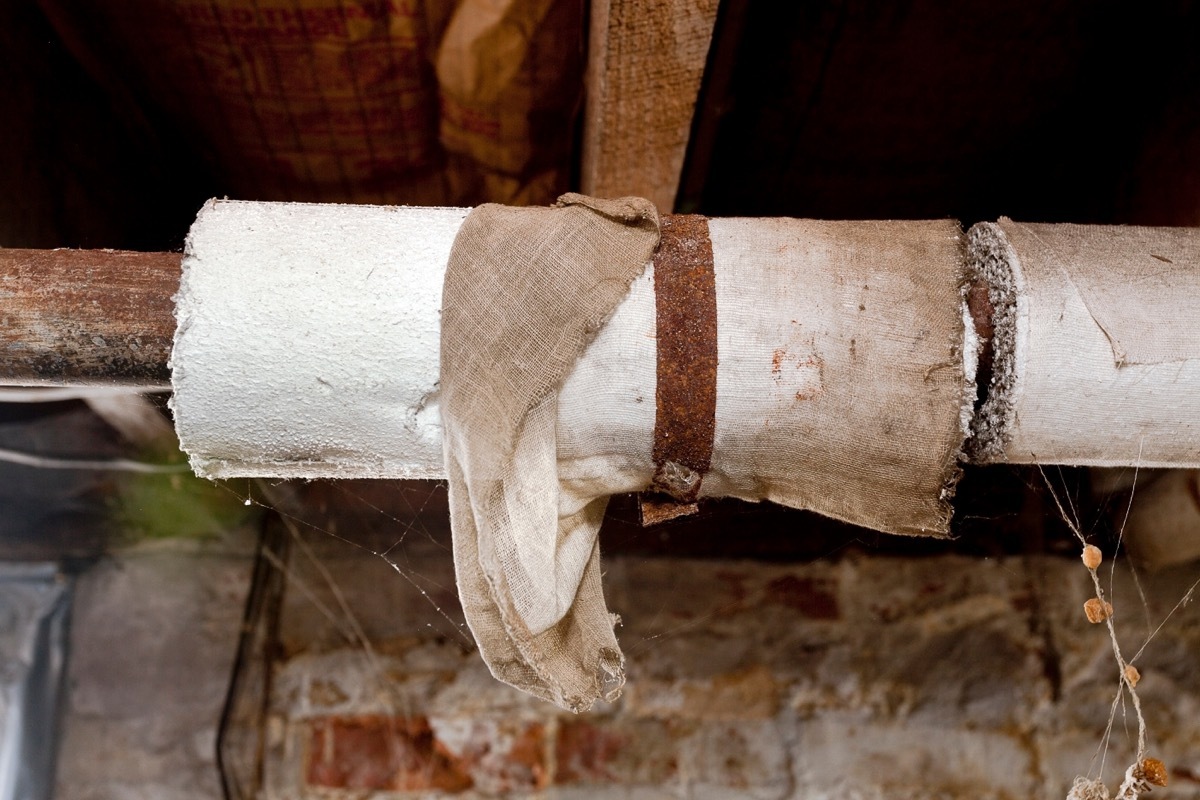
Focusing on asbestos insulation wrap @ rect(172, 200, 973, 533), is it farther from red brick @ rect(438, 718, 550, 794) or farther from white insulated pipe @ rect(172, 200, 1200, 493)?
red brick @ rect(438, 718, 550, 794)

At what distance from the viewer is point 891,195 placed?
148 cm

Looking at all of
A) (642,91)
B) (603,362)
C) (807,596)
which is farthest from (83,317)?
(807,596)

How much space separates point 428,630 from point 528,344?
3.62ft

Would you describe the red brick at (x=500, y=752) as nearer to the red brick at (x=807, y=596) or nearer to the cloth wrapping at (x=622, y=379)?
the red brick at (x=807, y=596)

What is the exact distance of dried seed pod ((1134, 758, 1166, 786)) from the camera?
90cm

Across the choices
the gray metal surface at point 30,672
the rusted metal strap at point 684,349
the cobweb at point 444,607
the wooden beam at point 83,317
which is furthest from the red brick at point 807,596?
the gray metal surface at point 30,672

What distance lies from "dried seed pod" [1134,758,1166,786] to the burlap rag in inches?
28.2

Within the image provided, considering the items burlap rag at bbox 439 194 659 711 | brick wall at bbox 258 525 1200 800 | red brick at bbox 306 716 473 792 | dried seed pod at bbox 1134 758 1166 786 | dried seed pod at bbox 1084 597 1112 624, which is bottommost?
red brick at bbox 306 716 473 792

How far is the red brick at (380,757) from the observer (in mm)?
1558

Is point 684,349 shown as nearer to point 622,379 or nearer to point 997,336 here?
point 622,379

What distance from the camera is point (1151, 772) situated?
0.90 metres

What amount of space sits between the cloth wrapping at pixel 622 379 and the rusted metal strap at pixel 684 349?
12 millimetres

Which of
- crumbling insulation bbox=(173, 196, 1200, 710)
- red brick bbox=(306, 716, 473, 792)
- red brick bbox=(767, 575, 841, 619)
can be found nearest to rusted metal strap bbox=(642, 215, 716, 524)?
crumbling insulation bbox=(173, 196, 1200, 710)

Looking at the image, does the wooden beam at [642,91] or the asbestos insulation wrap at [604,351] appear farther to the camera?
the wooden beam at [642,91]
